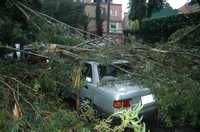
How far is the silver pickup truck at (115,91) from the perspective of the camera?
18.9 feet

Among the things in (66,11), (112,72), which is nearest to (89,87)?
(112,72)

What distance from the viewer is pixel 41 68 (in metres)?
5.07

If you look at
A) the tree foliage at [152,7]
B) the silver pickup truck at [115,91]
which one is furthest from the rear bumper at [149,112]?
the tree foliage at [152,7]

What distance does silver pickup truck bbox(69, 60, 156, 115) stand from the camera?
18.9ft

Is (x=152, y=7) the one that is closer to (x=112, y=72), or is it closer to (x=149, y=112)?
(x=112, y=72)

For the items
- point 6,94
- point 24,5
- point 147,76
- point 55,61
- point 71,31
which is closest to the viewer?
point 6,94

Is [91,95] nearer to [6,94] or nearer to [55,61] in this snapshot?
[55,61]

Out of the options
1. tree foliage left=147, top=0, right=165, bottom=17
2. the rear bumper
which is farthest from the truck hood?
tree foliage left=147, top=0, right=165, bottom=17

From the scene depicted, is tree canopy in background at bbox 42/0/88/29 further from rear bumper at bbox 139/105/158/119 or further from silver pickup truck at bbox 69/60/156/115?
rear bumper at bbox 139/105/158/119

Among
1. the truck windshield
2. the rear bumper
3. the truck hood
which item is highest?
the truck windshield

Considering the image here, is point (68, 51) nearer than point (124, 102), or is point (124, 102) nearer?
point (68, 51)

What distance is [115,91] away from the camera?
585cm

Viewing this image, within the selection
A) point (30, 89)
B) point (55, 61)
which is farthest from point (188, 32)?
point (30, 89)

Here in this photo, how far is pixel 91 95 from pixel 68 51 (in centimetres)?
158
